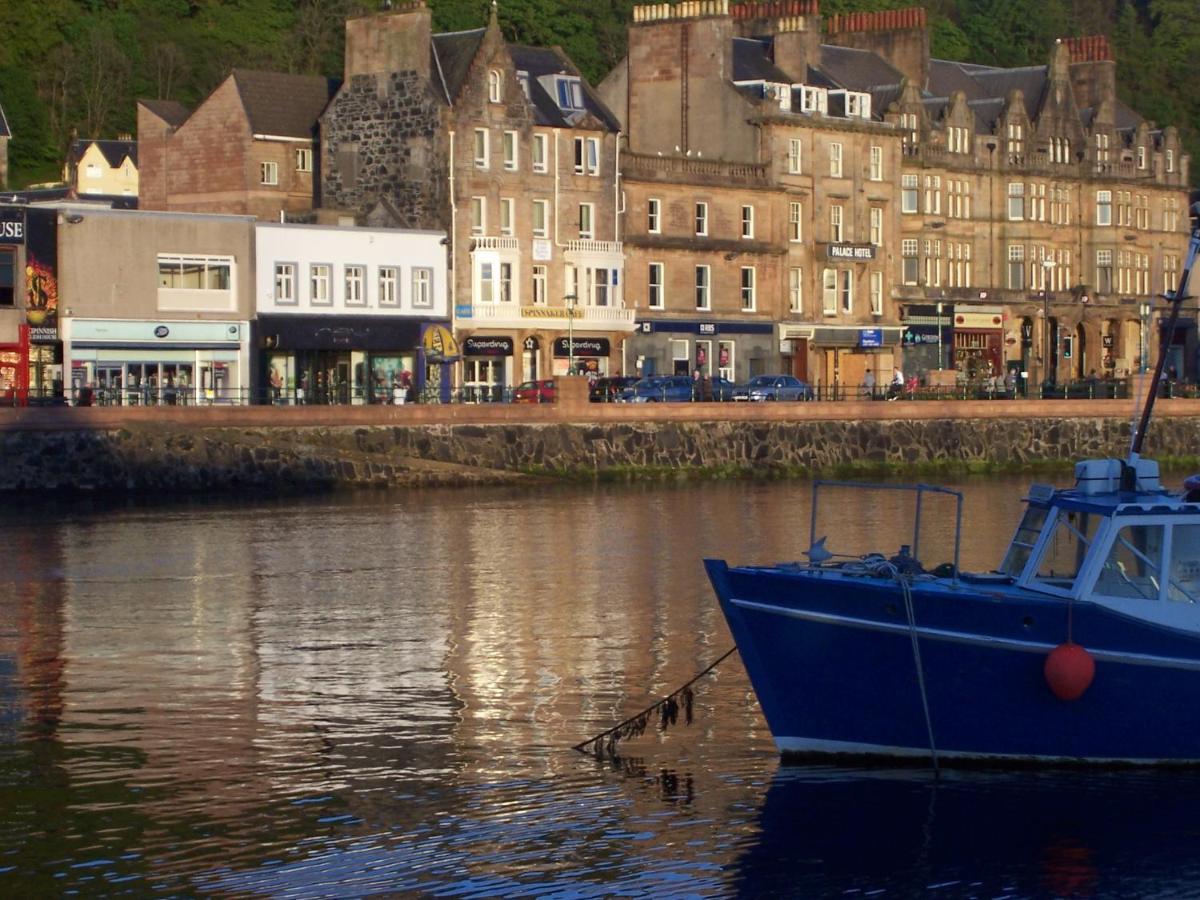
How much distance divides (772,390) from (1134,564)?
52.4 m

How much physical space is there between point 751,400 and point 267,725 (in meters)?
48.6

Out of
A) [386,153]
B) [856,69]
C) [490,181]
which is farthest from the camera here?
[856,69]

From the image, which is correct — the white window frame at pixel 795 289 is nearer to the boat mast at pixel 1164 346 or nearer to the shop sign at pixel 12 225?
the shop sign at pixel 12 225

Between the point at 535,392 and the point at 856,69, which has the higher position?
the point at 856,69

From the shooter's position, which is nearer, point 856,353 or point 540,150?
point 540,150

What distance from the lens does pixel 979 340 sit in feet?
328

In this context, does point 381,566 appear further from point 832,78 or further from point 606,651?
point 832,78

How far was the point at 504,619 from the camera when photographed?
35.0 metres

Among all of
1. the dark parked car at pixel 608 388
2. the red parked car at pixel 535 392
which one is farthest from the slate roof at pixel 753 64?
the red parked car at pixel 535 392

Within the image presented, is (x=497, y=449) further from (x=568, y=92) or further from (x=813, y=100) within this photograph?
(x=813, y=100)

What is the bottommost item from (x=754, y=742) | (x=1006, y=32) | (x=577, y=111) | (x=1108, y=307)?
(x=754, y=742)

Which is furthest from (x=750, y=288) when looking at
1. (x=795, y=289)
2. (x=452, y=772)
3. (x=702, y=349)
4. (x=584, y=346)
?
(x=452, y=772)

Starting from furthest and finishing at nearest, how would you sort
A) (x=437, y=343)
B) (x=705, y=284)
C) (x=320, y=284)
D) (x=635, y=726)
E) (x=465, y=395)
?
1. (x=705, y=284)
2. (x=437, y=343)
3. (x=320, y=284)
4. (x=465, y=395)
5. (x=635, y=726)

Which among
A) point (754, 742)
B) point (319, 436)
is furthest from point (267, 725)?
point (319, 436)
